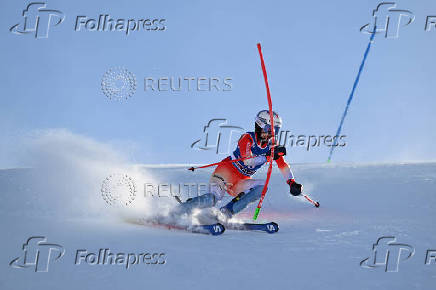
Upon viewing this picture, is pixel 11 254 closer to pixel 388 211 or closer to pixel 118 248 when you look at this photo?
pixel 118 248

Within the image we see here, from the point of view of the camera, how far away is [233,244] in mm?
4410

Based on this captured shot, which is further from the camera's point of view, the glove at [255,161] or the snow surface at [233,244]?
the glove at [255,161]

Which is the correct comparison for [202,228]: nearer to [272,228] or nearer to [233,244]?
[233,244]

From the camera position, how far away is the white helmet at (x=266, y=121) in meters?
5.30

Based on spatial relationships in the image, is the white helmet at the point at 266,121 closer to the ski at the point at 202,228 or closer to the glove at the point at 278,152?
the glove at the point at 278,152

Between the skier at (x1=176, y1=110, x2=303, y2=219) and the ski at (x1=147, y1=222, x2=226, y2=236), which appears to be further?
the skier at (x1=176, y1=110, x2=303, y2=219)

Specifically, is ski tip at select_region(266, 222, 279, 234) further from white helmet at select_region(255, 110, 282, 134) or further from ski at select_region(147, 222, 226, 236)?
white helmet at select_region(255, 110, 282, 134)

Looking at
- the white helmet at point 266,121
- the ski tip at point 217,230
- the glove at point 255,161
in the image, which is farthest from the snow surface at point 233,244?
the white helmet at point 266,121

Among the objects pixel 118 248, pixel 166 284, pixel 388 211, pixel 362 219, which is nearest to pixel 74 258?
pixel 118 248

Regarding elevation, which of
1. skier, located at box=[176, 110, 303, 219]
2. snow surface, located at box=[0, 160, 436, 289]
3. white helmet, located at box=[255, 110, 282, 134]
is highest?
white helmet, located at box=[255, 110, 282, 134]

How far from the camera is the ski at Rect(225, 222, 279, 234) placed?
16.4 feet

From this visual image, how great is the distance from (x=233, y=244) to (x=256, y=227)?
2.63 feet

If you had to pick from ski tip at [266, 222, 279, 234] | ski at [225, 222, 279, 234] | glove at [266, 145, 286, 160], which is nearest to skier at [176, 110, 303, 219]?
glove at [266, 145, 286, 160]

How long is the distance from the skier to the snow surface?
1.91 feet
